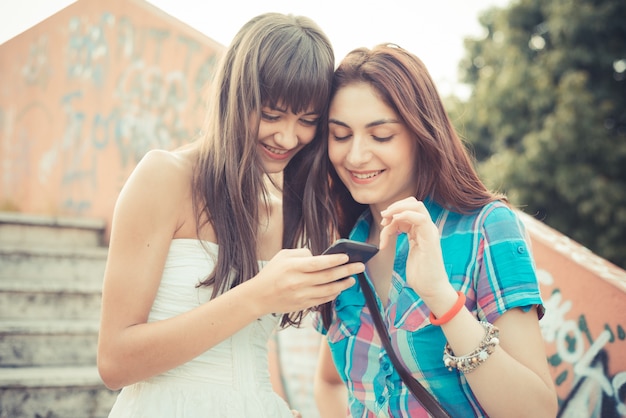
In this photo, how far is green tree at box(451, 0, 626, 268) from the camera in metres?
10.0

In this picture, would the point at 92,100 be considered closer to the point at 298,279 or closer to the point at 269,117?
the point at 269,117

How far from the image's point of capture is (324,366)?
9.27ft

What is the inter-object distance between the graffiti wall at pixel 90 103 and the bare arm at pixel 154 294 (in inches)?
148

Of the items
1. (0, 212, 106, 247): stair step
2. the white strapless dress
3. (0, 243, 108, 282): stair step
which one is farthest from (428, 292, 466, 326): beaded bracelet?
(0, 212, 106, 247): stair step

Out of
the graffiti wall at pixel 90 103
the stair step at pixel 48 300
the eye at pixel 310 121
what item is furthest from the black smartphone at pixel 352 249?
the graffiti wall at pixel 90 103

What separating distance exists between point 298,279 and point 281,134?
681 mm

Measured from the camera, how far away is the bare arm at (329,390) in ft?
9.11

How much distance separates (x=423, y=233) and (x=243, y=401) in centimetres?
94

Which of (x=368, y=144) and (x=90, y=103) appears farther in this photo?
(x=90, y=103)

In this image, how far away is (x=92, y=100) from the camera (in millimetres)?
5754

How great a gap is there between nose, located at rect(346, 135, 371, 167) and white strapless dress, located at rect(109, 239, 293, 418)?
2.11 ft

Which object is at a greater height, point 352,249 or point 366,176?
point 366,176

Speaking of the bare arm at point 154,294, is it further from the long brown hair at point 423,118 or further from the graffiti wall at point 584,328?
the graffiti wall at point 584,328

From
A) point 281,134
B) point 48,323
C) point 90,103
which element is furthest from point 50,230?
point 281,134
